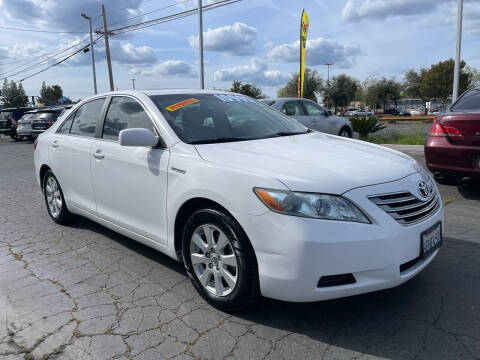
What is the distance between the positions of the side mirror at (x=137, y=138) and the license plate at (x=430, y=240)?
2028 mm

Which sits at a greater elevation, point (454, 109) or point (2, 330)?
point (454, 109)

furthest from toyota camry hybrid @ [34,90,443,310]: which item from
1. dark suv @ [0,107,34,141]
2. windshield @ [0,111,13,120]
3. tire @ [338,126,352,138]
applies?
windshield @ [0,111,13,120]

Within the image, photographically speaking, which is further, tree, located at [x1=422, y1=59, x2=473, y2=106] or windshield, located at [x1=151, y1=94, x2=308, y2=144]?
tree, located at [x1=422, y1=59, x2=473, y2=106]

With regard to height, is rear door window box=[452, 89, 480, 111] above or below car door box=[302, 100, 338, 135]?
above

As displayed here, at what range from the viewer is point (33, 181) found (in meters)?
8.57

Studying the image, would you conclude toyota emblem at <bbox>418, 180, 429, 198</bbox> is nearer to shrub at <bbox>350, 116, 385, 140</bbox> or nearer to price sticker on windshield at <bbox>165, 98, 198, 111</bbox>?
price sticker on windshield at <bbox>165, 98, 198, 111</bbox>

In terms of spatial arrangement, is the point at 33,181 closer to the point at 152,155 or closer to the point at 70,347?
the point at 152,155

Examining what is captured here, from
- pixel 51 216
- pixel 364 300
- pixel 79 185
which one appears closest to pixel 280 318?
pixel 364 300

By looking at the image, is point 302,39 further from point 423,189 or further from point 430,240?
point 430,240

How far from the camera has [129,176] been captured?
354 cm

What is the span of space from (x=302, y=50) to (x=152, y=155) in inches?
671

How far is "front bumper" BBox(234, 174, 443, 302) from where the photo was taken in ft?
7.80

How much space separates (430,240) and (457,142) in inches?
119

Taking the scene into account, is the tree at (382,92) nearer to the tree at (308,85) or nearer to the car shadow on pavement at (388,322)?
the tree at (308,85)
